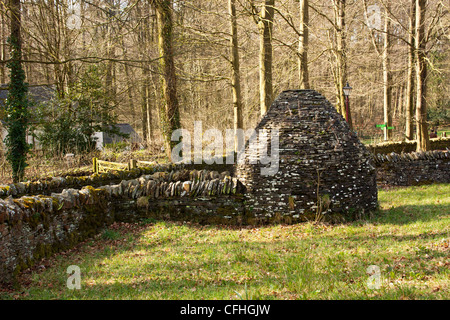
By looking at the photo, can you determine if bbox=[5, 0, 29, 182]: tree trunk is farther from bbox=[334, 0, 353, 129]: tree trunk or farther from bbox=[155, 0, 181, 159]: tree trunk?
bbox=[334, 0, 353, 129]: tree trunk

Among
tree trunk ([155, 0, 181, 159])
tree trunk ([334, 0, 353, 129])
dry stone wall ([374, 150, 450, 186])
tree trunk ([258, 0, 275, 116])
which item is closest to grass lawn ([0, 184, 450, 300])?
dry stone wall ([374, 150, 450, 186])

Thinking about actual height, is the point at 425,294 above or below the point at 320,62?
below

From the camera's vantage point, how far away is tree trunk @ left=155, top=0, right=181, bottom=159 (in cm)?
1590

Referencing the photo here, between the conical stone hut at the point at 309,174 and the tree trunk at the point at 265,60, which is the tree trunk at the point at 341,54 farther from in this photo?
the conical stone hut at the point at 309,174

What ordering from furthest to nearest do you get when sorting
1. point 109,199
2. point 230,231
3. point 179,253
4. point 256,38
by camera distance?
point 256,38 < point 109,199 < point 230,231 < point 179,253

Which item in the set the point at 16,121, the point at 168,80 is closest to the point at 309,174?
the point at 168,80

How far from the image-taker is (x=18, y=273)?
216 inches

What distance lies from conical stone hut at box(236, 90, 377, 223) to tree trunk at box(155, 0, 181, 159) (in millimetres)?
8117

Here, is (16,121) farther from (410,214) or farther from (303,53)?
(410,214)

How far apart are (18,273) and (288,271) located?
4.17m

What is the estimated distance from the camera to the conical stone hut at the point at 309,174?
8.59 meters

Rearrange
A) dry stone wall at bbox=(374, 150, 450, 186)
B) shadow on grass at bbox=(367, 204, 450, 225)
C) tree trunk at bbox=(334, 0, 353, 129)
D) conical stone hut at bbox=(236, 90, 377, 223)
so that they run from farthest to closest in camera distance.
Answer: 1. tree trunk at bbox=(334, 0, 353, 129)
2. dry stone wall at bbox=(374, 150, 450, 186)
3. conical stone hut at bbox=(236, 90, 377, 223)
4. shadow on grass at bbox=(367, 204, 450, 225)

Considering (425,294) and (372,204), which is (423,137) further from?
(425,294)

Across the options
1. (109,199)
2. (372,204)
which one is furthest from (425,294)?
(109,199)
